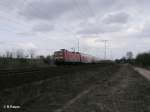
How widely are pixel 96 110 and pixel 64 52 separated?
43.3 m

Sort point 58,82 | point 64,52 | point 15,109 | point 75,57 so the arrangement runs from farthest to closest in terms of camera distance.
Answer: point 75,57 < point 64,52 < point 58,82 < point 15,109

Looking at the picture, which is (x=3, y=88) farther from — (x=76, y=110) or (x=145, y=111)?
(x=145, y=111)

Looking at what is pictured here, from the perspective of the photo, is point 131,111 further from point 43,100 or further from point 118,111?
point 43,100

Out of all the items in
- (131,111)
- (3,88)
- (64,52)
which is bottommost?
(131,111)

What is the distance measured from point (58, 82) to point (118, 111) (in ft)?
33.9

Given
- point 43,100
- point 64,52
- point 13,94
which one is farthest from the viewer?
point 64,52

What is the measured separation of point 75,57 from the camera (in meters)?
67.8

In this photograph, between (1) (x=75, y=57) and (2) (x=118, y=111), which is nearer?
(2) (x=118, y=111)

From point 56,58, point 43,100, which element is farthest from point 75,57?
point 43,100

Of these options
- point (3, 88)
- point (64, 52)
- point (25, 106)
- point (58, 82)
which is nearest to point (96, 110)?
point (25, 106)

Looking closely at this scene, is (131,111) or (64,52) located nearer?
(131,111)

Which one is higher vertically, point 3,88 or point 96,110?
point 3,88

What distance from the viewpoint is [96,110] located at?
12.6 metres

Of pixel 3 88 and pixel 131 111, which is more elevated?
pixel 3 88
